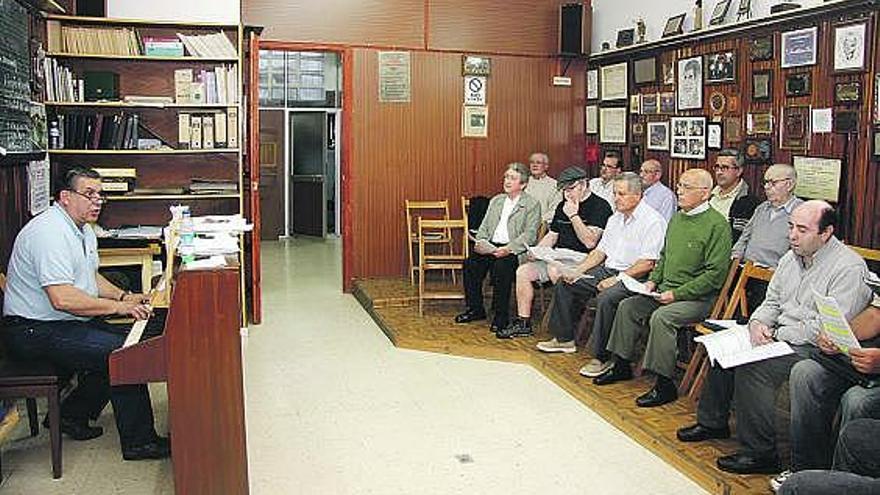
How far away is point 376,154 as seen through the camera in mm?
8078

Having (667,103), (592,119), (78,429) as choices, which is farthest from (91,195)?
(592,119)

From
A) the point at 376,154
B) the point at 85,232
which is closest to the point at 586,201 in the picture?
the point at 376,154

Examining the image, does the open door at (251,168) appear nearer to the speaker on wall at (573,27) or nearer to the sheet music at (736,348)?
the speaker on wall at (573,27)

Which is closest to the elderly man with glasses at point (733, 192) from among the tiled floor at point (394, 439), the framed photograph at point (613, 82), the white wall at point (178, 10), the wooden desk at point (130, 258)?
the tiled floor at point (394, 439)

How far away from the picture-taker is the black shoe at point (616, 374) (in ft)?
16.1

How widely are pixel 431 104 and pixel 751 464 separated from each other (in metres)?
5.36

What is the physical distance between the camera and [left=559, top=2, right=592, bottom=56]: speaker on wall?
27.0 ft

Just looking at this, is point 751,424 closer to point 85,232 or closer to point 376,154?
point 85,232

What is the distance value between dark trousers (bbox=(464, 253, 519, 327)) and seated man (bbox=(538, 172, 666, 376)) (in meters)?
0.49

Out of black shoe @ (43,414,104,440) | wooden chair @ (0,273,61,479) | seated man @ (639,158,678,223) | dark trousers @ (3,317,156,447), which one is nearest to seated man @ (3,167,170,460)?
dark trousers @ (3,317,156,447)

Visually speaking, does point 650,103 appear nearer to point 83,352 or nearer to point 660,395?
point 660,395

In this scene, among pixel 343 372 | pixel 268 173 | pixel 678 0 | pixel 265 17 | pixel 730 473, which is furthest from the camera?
pixel 268 173

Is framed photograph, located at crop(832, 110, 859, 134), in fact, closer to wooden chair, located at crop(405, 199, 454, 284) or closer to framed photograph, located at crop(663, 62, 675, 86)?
framed photograph, located at crop(663, 62, 675, 86)

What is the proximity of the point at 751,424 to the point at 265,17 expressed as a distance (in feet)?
18.6
